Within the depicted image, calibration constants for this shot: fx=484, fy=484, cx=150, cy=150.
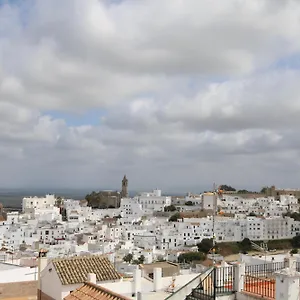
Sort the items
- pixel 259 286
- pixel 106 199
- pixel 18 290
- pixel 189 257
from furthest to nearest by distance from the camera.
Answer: pixel 106 199, pixel 189 257, pixel 18 290, pixel 259 286

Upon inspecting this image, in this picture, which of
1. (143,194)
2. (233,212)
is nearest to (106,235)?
(233,212)

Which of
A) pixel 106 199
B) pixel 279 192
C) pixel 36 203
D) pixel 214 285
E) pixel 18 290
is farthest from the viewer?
pixel 279 192

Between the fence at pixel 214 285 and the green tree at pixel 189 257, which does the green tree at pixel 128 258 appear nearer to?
the green tree at pixel 189 257

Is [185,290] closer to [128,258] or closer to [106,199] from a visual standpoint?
[128,258]

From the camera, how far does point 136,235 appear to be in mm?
62688

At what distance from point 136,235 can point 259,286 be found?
5609cm

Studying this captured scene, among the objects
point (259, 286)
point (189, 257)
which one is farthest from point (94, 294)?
point (189, 257)

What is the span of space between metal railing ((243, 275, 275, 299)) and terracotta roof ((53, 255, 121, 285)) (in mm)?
5171

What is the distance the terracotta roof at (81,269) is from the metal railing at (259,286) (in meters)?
5.17

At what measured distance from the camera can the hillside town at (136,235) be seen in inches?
508

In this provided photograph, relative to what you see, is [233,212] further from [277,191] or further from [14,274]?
[14,274]

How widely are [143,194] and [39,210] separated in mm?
23649

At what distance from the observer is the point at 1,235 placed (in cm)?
6162

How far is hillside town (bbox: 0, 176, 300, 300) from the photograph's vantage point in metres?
12.9
